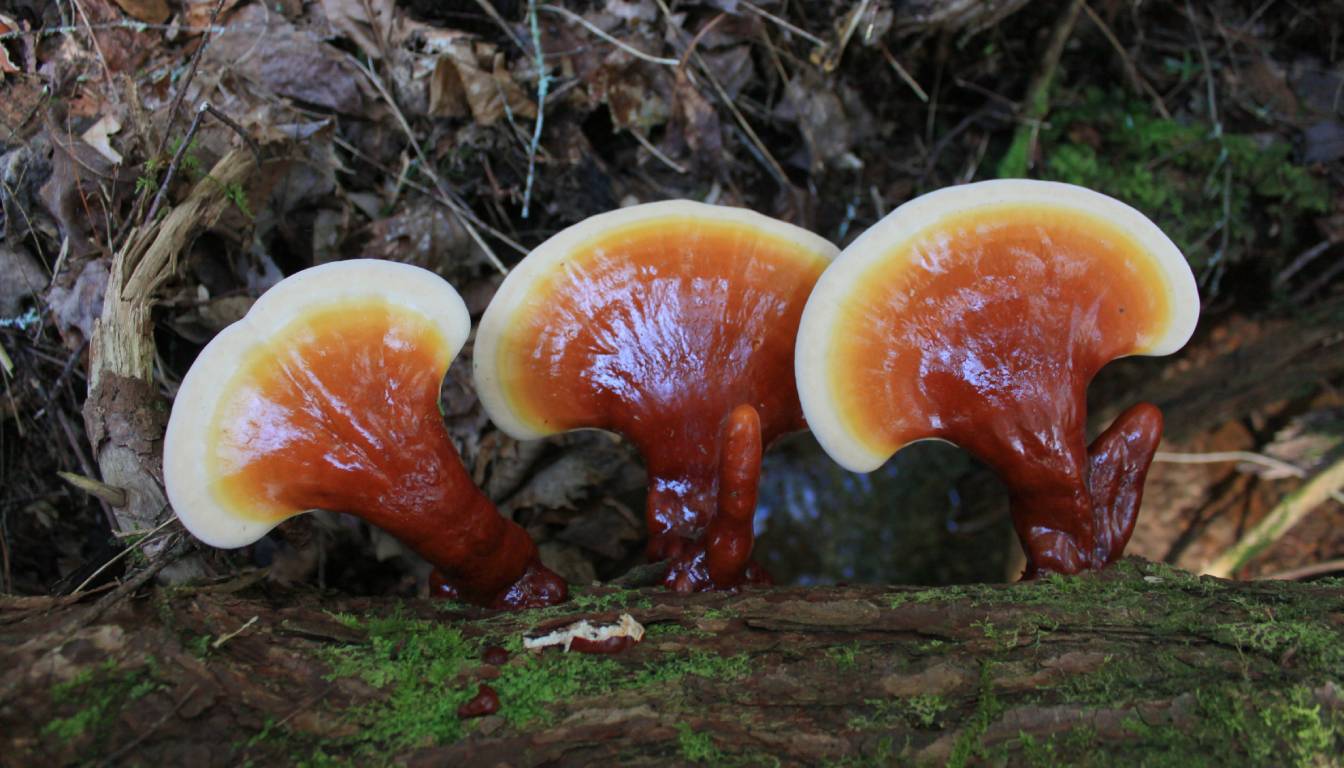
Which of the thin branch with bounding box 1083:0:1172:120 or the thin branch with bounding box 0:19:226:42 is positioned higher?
the thin branch with bounding box 1083:0:1172:120

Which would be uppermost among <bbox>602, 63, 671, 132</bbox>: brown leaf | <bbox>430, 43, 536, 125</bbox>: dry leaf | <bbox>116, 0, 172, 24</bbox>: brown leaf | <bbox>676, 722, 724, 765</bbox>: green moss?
<bbox>602, 63, 671, 132</bbox>: brown leaf

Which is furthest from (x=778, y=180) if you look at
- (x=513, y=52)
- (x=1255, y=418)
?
(x=1255, y=418)

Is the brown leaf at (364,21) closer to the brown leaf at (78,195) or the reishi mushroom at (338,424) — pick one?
the brown leaf at (78,195)

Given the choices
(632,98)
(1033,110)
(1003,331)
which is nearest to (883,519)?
(1033,110)

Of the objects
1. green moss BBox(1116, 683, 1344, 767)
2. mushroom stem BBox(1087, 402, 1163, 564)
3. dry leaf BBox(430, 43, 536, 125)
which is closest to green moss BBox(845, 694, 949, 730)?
green moss BBox(1116, 683, 1344, 767)

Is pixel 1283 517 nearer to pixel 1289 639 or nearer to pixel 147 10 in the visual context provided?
pixel 1289 639

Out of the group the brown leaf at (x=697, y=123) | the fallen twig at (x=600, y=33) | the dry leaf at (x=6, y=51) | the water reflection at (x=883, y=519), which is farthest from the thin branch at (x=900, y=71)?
the dry leaf at (x=6, y=51)

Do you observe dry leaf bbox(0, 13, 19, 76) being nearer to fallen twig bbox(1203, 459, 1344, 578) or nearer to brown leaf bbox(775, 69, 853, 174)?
brown leaf bbox(775, 69, 853, 174)

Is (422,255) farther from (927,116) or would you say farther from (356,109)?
(927,116)
